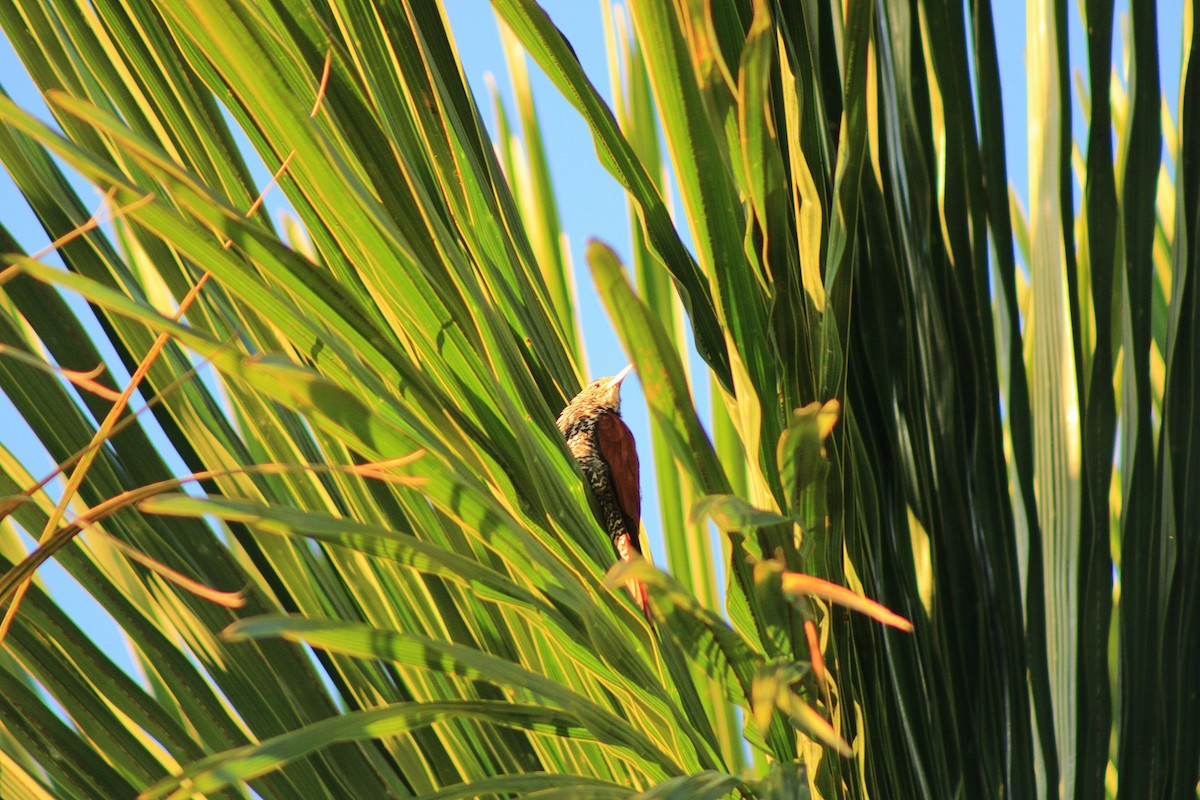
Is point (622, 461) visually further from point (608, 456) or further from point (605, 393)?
point (605, 393)

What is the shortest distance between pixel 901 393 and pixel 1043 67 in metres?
0.25

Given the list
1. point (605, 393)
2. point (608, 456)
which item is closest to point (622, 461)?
point (608, 456)

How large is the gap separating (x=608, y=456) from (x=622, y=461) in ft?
0.06

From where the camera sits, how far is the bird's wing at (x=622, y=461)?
132cm

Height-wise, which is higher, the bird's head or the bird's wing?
the bird's head

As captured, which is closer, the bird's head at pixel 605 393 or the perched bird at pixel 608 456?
the perched bird at pixel 608 456

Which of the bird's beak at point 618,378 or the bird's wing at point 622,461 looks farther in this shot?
the bird's beak at point 618,378

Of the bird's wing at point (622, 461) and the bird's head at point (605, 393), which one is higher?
the bird's head at point (605, 393)

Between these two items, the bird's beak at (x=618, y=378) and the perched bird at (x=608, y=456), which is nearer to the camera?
the perched bird at (x=608, y=456)

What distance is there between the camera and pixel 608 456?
4.56 feet

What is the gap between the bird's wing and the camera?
1317 millimetres

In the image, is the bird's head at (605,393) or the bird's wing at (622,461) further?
the bird's head at (605,393)

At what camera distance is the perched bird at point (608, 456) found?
128 centimetres

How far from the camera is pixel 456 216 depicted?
732mm
